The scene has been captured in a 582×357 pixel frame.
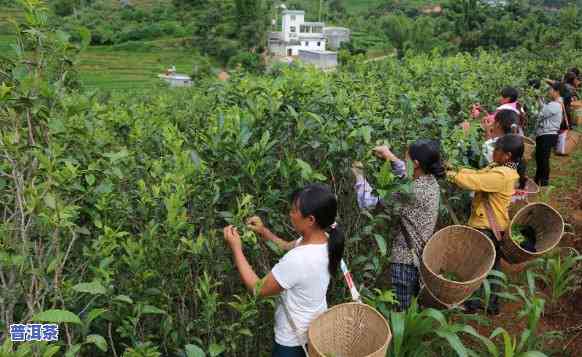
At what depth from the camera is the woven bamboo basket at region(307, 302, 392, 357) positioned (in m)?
2.11

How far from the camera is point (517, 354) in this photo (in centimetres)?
264

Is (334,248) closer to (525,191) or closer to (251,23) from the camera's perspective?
(525,191)

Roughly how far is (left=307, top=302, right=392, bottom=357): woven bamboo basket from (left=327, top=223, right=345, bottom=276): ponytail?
0.20 meters

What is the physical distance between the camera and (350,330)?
86.7 inches

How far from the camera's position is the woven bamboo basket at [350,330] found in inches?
82.9

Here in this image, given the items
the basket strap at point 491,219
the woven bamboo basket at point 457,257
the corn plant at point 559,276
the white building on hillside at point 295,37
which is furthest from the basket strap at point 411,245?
the white building on hillside at point 295,37

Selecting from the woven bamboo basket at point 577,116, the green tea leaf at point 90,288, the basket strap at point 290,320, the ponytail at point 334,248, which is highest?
the green tea leaf at point 90,288

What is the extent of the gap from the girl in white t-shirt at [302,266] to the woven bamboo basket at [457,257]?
932 mm

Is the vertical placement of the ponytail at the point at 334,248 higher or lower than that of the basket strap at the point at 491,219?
higher

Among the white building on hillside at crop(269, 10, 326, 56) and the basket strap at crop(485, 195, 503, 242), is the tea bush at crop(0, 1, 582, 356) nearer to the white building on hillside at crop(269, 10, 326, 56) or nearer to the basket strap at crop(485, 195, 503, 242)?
the basket strap at crop(485, 195, 503, 242)

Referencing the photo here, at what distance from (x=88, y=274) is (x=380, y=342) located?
133cm

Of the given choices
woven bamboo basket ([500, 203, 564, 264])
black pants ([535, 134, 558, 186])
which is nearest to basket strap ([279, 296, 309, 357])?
woven bamboo basket ([500, 203, 564, 264])

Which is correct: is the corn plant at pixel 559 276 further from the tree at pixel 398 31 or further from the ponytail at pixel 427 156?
the tree at pixel 398 31

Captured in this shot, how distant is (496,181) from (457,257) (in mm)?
564
